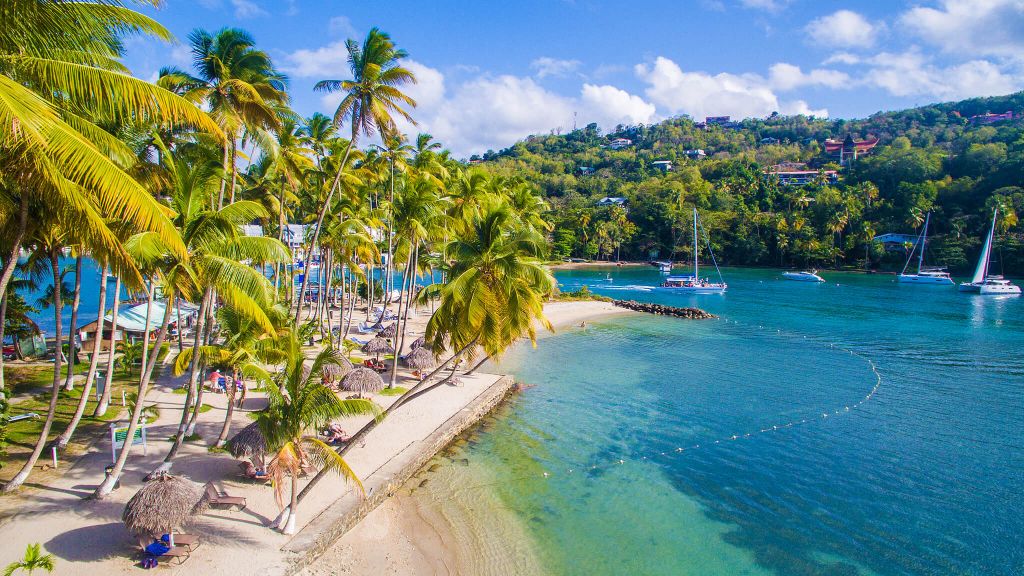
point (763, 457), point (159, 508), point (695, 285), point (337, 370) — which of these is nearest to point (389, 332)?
point (337, 370)

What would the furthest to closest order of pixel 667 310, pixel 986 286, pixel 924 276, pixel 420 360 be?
pixel 924 276, pixel 986 286, pixel 667 310, pixel 420 360

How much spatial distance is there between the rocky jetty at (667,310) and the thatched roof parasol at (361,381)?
1290 inches

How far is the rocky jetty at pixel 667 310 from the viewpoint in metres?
46.6

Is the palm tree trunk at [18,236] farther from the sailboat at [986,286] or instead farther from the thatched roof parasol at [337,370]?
the sailboat at [986,286]

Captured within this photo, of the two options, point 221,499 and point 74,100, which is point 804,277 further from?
point 74,100

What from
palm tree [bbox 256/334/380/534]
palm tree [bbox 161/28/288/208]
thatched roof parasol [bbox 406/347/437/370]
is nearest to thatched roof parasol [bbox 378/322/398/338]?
thatched roof parasol [bbox 406/347/437/370]

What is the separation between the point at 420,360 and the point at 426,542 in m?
12.8

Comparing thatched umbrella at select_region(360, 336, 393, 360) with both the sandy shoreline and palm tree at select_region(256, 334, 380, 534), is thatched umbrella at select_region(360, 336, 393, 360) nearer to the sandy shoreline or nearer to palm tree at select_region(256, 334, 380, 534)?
the sandy shoreline

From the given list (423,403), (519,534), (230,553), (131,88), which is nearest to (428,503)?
(519,534)

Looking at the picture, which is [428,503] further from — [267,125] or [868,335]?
[868,335]

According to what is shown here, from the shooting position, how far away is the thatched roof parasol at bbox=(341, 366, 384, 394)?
1977 centimetres

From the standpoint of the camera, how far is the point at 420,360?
81.0 feet

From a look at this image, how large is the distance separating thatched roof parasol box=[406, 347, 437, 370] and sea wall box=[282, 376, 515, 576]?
3.71 metres

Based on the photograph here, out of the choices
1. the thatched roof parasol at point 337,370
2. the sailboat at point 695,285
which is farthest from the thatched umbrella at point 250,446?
the sailboat at point 695,285
